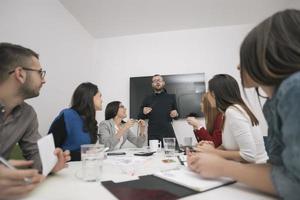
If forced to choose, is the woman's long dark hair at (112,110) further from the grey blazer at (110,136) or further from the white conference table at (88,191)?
the white conference table at (88,191)

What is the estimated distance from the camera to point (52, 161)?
0.87 metres

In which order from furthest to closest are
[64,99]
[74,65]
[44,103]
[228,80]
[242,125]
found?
[74,65], [64,99], [44,103], [228,80], [242,125]

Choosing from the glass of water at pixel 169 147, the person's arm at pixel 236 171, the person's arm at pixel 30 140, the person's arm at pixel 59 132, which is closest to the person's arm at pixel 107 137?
the person's arm at pixel 59 132

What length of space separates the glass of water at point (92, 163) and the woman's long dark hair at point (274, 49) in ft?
2.04

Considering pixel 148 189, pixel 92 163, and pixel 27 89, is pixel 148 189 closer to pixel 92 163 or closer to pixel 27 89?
pixel 92 163

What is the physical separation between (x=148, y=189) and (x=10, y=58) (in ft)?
2.75

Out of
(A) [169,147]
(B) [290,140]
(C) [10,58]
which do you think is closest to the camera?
(B) [290,140]

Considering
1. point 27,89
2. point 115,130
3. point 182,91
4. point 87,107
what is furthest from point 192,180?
point 182,91

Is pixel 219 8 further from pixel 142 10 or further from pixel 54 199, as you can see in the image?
pixel 54 199

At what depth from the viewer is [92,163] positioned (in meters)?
0.89

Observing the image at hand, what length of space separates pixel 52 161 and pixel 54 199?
10.1 inches

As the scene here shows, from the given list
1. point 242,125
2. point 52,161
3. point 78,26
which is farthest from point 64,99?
point 242,125

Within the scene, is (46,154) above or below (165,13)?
below

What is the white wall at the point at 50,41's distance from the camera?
7.63 ft
